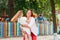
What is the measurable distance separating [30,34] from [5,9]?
743 inches

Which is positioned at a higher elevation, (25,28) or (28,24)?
(28,24)

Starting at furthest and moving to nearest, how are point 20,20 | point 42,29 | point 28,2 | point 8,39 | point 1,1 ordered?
point 1,1 < point 28,2 < point 42,29 < point 8,39 < point 20,20

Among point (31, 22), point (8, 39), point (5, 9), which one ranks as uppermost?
point (5, 9)

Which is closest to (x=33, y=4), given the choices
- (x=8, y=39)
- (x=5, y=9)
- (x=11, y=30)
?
(x=5, y=9)

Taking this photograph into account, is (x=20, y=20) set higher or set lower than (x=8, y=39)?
higher

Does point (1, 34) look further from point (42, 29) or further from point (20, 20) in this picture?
point (20, 20)

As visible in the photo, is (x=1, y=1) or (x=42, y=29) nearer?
(x=42, y=29)

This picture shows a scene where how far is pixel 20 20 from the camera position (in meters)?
8.10

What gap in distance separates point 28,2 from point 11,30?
7703mm

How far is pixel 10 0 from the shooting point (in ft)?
67.4

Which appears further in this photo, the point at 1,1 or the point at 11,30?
the point at 1,1

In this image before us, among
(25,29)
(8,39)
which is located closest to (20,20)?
(25,29)

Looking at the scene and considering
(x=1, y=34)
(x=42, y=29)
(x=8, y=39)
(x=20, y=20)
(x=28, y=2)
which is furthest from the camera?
(x=28, y=2)

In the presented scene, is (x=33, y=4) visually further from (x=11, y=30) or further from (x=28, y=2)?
(x=11, y=30)
